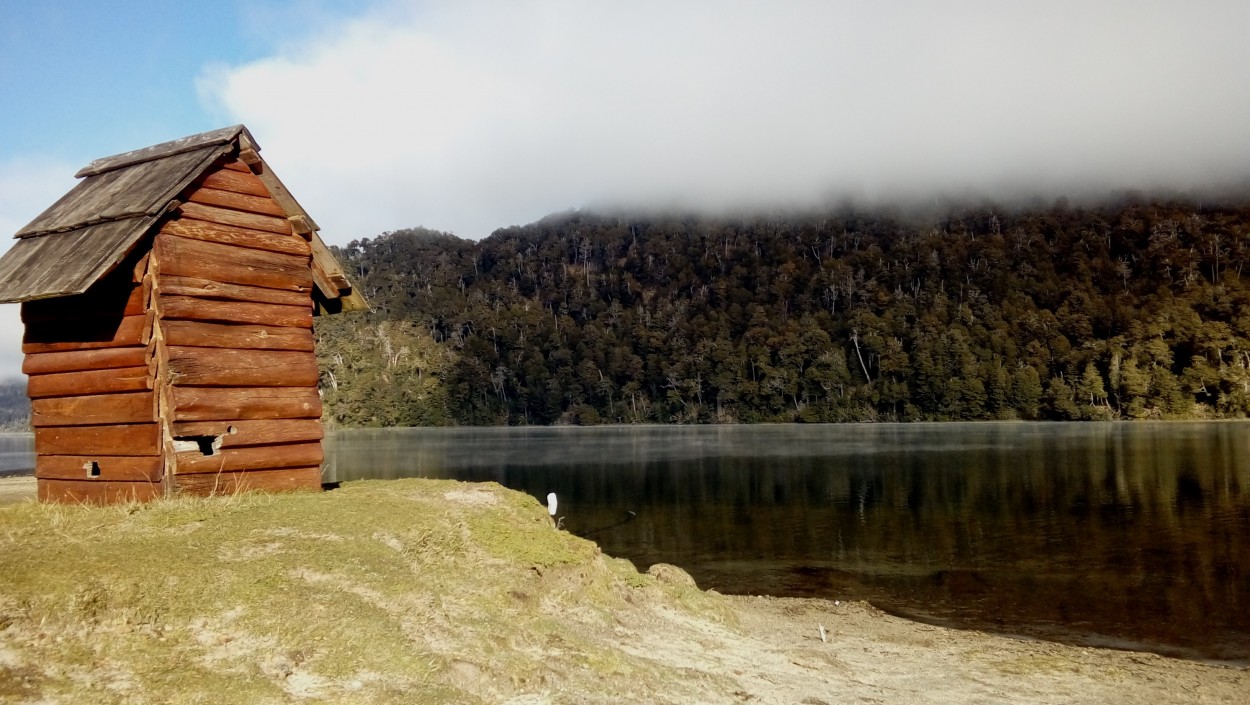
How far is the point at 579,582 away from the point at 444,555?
2769 millimetres

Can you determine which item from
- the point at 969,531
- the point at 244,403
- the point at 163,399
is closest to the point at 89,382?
the point at 163,399

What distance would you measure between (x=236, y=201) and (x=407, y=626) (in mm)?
10554

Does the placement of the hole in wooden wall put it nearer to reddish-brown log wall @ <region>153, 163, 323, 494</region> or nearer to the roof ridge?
reddish-brown log wall @ <region>153, 163, 323, 494</region>

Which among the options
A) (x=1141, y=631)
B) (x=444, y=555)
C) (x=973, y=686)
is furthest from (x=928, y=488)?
(x=444, y=555)

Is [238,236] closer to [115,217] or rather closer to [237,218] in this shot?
[237,218]

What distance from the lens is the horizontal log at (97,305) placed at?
1500 centimetres

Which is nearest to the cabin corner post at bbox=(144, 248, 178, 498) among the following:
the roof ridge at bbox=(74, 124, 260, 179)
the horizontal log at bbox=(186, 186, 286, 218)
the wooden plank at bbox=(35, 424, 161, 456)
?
the wooden plank at bbox=(35, 424, 161, 456)

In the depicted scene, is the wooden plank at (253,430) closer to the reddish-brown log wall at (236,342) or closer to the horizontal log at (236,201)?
the reddish-brown log wall at (236,342)

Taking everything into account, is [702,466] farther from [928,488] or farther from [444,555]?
[444,555]

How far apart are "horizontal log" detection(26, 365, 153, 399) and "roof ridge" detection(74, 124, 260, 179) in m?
5.09

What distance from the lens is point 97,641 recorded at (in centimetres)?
845

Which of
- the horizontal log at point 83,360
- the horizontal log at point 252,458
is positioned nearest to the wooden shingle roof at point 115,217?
the horizontal log at point 83,360

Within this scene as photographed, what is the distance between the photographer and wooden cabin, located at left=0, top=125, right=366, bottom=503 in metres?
14.8

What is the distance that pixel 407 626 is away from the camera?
10.7 meters
